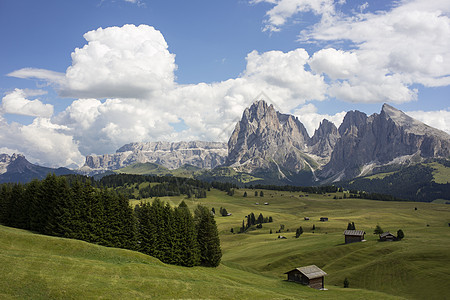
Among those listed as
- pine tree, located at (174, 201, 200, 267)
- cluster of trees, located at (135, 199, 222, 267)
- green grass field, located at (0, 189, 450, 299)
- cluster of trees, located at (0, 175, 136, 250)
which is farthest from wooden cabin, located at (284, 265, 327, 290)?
cluster of trees, located at (0, 175, 136, 250)

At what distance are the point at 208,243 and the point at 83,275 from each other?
3739 cm

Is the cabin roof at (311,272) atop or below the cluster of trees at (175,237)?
below

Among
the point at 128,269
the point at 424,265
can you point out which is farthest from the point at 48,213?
the point at 424,265

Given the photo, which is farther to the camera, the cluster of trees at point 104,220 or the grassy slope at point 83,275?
the cluster of trees at point 104,220

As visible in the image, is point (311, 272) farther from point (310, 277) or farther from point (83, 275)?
point (83, 275)

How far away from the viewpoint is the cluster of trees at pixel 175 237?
65062mm

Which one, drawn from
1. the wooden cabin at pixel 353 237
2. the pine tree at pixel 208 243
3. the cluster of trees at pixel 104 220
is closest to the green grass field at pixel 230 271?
the pine tree at pixel 208 243

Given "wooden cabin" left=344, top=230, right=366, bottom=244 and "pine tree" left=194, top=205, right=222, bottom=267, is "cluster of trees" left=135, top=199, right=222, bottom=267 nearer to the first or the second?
"pine tree" left=194, top=205, right=222, bottom=267

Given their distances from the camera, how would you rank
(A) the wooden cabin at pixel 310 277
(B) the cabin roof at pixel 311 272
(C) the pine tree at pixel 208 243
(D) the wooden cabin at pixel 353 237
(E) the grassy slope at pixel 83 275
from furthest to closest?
1. (D) the wooden cabin at pixel 353 237
2. (C) the pine tree at pixel 208 243
3. (B) the cabin roof at pixel 311 272
4. (A) the wooden cabin at pixel 310 277
5. (E) the grassy slope at pixel 83 275

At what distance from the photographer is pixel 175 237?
66.7m

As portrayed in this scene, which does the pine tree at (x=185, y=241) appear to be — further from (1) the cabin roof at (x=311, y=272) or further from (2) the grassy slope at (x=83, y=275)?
(1) the cabin roof at (x=311, y=272)

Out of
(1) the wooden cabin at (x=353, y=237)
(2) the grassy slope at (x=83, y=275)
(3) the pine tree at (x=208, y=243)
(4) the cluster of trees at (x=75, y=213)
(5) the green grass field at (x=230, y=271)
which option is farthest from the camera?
(1) the wooden cabin at (x=353, y=237)

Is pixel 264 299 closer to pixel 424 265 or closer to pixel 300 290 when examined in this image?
pixel 300 290

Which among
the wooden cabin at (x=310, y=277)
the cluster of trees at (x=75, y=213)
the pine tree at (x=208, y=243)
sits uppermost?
the cluster of trees at (x=75, y=213)
